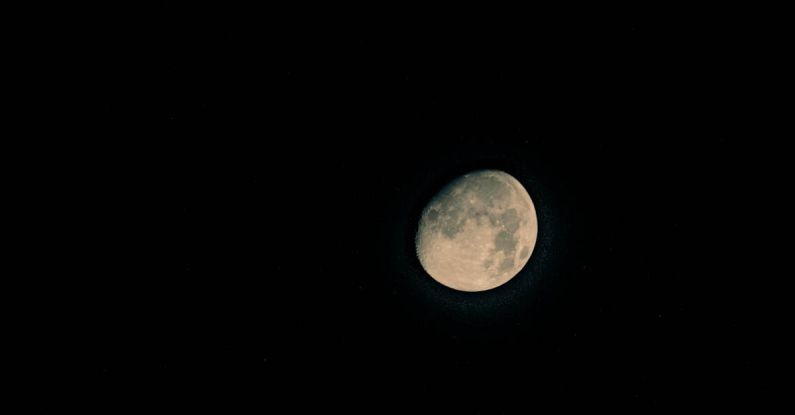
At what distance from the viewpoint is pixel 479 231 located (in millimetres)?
2135

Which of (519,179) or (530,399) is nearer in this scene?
(519,179)

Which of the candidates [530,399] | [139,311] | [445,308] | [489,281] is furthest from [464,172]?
[139,311]

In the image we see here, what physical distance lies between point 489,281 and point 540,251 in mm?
447

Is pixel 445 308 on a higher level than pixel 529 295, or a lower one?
lower

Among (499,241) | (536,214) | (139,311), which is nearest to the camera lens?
(499,241)

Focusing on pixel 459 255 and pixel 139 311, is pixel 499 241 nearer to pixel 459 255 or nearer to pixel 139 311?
pixel 459 255

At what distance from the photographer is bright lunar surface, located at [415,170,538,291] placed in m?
2.14

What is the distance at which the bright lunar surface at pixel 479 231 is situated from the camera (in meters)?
2.14

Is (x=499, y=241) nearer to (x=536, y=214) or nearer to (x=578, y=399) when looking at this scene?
(x=536, y=214)

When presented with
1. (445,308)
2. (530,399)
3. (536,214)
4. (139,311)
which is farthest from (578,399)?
(139,311)

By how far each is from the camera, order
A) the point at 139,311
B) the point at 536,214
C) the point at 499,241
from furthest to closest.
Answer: the point at 139,311 → the point at 536,214 → the point at 499,241

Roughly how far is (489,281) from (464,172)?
26.7 inches

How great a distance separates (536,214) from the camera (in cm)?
231

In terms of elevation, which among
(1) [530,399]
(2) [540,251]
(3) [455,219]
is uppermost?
(2) [540,251]
